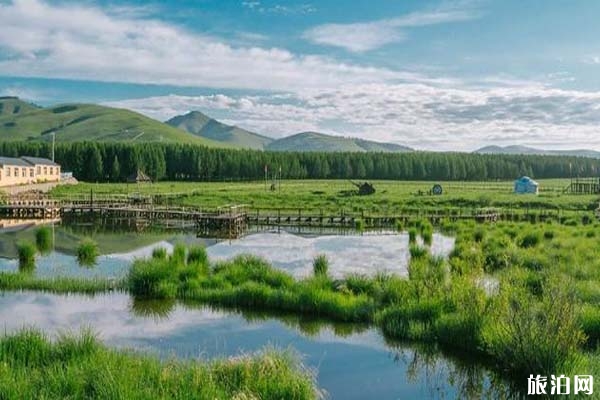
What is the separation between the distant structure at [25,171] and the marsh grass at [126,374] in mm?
83985

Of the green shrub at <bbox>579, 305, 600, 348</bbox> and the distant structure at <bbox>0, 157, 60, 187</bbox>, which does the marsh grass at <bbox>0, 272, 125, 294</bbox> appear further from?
the distant structure at <bbox>0, 157, 60, 187</bbox>

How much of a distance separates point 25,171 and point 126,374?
314ft

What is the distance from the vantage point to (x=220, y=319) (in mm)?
18844

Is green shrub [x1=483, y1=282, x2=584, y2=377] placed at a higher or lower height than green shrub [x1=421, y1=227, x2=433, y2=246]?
higher

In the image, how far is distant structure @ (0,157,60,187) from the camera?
89.9m

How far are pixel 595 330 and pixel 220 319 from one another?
10115 millimetres

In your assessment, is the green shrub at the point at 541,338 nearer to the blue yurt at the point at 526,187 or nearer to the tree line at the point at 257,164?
the blue yurt at the point at 526,187

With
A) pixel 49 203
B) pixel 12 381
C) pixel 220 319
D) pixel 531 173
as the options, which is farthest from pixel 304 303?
pixel 531 173

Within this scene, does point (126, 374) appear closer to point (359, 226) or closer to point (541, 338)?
point (541, 338)

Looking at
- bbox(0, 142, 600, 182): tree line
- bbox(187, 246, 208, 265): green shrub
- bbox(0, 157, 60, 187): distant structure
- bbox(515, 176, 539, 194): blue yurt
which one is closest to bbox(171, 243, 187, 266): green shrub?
bbox(187, 246, 208, 265): green shrub

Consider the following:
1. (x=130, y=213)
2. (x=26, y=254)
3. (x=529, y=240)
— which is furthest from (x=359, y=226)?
(x=26, y=254)

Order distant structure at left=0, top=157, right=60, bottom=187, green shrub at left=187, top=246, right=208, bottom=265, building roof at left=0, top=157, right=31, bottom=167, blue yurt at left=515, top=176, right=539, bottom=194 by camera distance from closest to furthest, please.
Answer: green shrub at left=187, top=246, right=208, bottom=265 < distant structure at left=0, top=157, right=60, bottom=187 < building roof at left=0, top=157, right=31, bottom=167 < blue yurt at left=515, top=176, right=539, bottom=194

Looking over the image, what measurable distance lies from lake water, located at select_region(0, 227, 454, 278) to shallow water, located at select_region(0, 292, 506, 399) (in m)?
5.47

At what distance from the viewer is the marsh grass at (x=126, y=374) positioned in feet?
32.2
